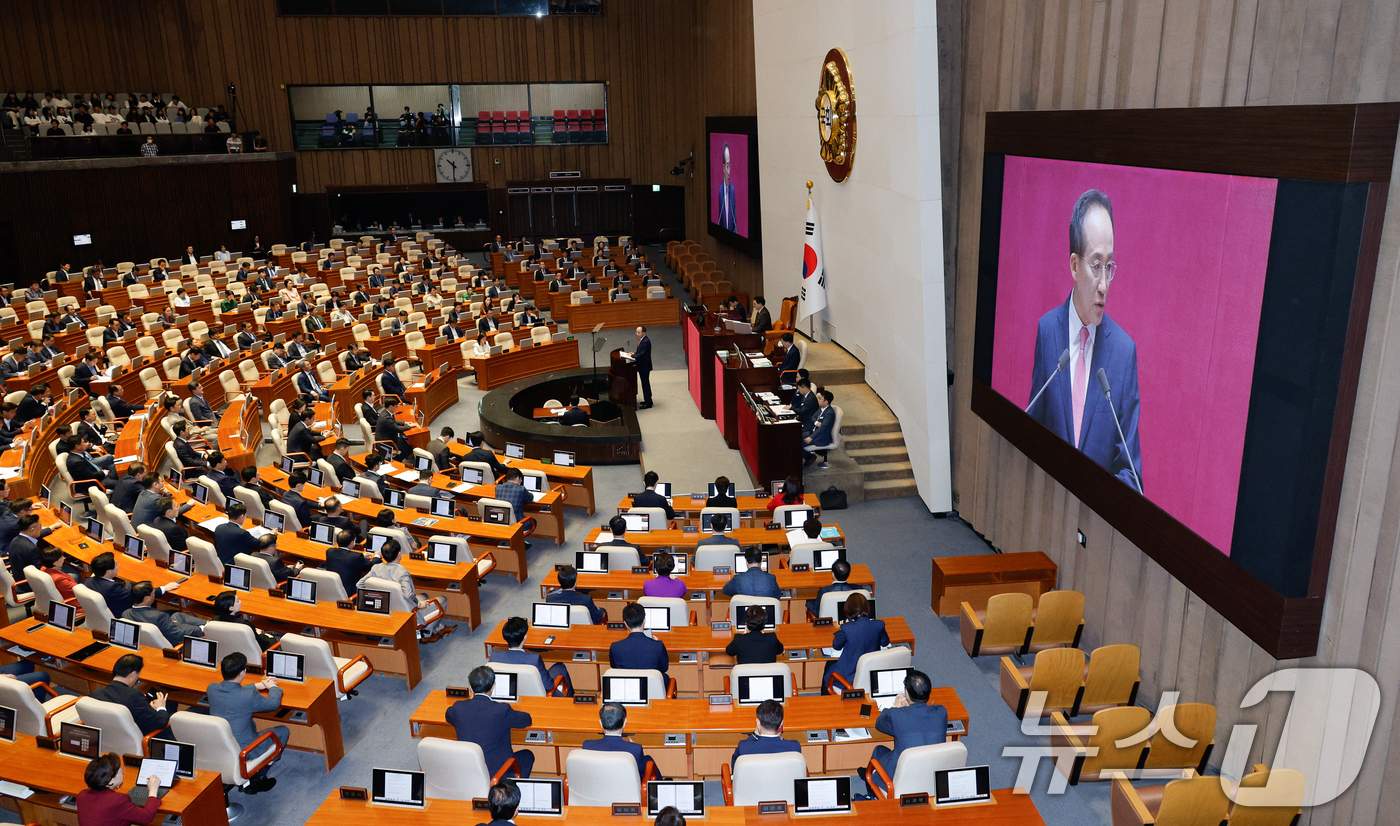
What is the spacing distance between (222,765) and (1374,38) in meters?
8.31

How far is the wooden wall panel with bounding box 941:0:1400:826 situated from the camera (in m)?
5.18

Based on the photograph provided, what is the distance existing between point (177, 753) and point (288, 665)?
127 cm

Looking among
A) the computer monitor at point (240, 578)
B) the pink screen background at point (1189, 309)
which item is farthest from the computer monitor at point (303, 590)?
the pink screen background at point (1189, 309)

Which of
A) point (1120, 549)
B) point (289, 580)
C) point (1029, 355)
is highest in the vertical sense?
point (1029, 355)

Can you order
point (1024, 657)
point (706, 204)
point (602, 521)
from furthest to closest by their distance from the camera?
point (706, 204)
point (602, 521)
point (1024, 657)

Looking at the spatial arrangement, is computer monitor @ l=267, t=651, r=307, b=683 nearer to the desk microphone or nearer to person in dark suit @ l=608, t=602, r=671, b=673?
person in dark suit @ l=608, t=602, r=671, b=673

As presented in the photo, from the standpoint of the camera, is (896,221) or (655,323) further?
(655,323)

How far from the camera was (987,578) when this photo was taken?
30.0 ft

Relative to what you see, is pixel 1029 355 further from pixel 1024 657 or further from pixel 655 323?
pixel 655 323

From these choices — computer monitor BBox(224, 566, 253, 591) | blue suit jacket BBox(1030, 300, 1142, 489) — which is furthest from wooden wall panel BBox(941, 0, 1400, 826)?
computer monitor BBox(224, 566, 253, 591)

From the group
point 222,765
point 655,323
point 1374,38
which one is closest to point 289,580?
point 222,765

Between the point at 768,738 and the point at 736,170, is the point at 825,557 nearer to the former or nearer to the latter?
the point at 768,738

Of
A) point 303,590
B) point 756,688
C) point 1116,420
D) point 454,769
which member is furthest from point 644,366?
point 454,769

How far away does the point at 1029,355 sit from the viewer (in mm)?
8938
